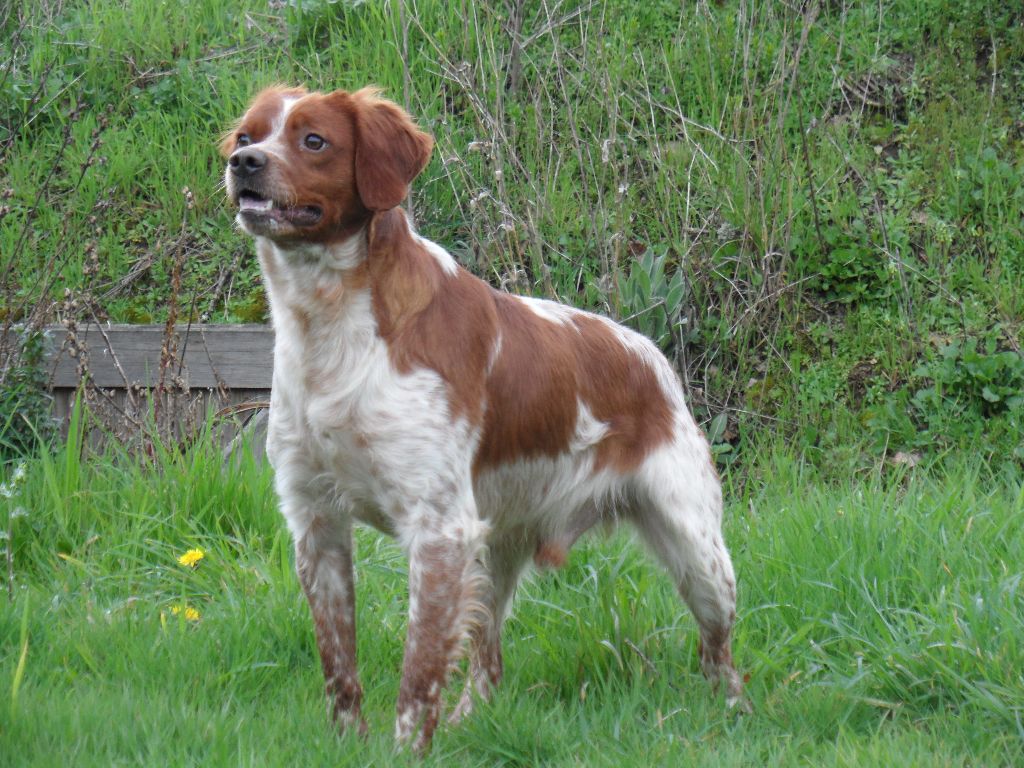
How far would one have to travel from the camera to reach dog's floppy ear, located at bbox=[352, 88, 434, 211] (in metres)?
3.25

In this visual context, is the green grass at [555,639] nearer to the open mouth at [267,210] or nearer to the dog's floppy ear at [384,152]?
the open mouth at [267,210]

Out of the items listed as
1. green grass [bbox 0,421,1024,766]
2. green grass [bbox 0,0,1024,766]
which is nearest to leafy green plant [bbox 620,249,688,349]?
green grass [bbox 0,0,1024,766]

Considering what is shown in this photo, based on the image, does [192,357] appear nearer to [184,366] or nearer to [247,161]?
[184,366]

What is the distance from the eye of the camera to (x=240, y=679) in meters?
3.59

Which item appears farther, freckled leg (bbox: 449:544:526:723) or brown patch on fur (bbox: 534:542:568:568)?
brown patch on fur (bbox: 534:542:568:568)

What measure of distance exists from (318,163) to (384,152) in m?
0.18

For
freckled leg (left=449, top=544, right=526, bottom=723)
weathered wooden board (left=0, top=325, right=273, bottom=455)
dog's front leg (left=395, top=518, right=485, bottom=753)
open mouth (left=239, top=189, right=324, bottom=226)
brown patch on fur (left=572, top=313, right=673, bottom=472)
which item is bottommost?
weathered wooden board (left=0, top=325, right=273, bottom=455)

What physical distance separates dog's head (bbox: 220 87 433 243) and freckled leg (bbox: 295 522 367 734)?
0.83 m

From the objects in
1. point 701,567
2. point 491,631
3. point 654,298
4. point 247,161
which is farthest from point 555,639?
point 654,298

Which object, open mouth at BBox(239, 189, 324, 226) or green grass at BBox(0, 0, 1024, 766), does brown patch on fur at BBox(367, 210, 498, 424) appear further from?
green grass at BBox(0, 0, 1024, 766)

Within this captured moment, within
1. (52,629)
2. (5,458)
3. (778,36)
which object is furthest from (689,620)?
(778,36)

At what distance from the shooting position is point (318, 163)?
3.22 m

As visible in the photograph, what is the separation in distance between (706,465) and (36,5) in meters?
6.26

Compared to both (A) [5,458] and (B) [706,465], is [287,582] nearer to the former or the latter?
(B) [706,465]
